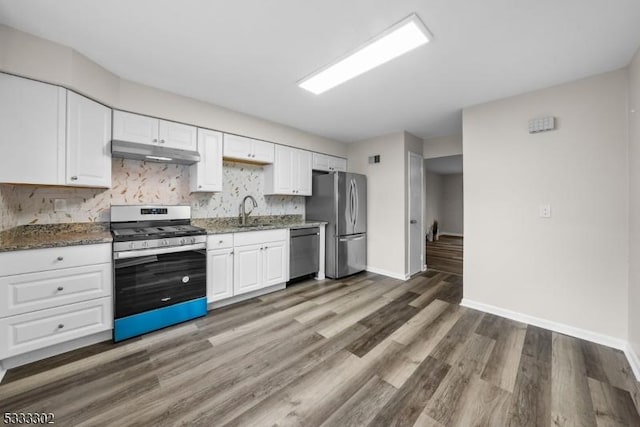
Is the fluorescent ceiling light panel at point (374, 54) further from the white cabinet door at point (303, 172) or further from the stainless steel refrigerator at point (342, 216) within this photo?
the stainless steel refrigerator at point (342, 216)

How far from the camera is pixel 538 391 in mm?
1617

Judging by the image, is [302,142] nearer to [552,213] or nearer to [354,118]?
[354,118]

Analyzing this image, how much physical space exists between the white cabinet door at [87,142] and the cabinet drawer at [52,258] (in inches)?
23.4

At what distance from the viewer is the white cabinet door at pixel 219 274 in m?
2.74

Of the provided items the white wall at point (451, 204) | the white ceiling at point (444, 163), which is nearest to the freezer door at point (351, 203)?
the white ceiling at point (444, 163)

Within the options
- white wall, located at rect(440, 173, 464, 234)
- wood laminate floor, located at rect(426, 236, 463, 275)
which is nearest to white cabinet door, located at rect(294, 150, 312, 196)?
wood laminate floor, located at rect(426, 236, 463, 275)

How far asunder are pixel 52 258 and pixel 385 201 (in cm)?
405

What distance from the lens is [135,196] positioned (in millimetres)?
2738

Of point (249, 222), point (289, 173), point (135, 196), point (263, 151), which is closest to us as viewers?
point (135, 196)

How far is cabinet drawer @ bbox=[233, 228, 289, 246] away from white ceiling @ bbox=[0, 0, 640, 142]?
165 centimetres

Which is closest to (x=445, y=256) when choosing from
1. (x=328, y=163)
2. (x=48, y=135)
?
(x=328, y=163)

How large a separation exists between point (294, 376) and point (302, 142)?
3274 mm

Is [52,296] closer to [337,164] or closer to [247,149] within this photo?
[247,149]

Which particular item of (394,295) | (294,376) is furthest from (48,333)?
(394,295)
